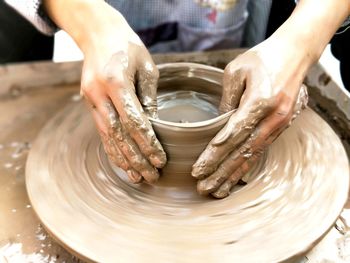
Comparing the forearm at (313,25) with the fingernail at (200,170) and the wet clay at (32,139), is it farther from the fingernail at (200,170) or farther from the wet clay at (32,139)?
the fingernail at (200,170)

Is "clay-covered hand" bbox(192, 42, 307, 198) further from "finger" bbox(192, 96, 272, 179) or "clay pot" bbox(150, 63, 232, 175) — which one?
"clay pot" bbox(150, 63, 232, 175)

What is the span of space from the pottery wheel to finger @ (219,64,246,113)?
19cm

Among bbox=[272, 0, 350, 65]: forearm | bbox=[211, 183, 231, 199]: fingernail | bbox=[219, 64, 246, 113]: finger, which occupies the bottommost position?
bbox=[211, 183, 231, 199]: fingernail

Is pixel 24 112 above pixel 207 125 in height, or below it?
below

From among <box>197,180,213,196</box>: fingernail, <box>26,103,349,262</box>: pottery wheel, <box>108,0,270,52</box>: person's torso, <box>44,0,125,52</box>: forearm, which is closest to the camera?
<box>26,103,349,262</box>: pottery wheel

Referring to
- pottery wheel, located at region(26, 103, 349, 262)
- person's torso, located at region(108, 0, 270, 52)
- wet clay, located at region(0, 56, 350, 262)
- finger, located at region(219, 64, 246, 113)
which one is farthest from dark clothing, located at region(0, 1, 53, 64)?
finger, located at region(219, 64, 246, 113)

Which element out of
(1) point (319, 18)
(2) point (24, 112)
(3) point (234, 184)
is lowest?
(2) point (24, 112)

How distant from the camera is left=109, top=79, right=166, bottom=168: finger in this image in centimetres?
111

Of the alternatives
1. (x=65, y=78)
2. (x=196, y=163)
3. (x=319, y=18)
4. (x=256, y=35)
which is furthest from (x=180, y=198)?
(x=256, y=35)

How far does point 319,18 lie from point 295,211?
1.79 ft

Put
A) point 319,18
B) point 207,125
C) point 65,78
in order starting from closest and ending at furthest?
point 207,125, point 319,18, point 65,78

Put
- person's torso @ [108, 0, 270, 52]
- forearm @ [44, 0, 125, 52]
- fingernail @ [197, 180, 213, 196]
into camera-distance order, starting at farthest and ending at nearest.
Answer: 1. person's torso @ [108, 0, 270, 52]
2. forearm @ [44, 0, 125, 52]
3. fingernail @ [197, 180, 213, 196]

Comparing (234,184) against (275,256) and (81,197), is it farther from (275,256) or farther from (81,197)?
(81,197)

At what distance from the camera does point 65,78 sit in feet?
5.65
